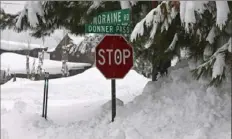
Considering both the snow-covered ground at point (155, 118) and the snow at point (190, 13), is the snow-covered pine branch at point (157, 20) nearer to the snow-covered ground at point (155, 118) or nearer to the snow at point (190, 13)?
the snow at point (190, 13)

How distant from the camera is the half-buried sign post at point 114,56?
7328mm

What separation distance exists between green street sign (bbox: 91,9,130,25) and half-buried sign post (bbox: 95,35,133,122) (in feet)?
0.89

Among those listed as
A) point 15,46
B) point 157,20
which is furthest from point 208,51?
point 15,46

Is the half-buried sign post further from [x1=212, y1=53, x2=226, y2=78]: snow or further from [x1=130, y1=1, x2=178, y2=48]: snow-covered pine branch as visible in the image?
[x1=212, y1=53, x2=226, y2=78]: snow

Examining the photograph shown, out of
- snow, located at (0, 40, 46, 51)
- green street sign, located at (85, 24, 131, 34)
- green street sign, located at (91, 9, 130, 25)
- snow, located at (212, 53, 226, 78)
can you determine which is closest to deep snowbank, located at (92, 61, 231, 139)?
snow, located at (212, 53, 226, 78)

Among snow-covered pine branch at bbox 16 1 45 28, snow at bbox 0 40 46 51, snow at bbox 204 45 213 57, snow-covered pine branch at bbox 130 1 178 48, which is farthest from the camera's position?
snow at bbox 0 40 46 51

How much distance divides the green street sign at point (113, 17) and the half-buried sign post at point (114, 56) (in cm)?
27

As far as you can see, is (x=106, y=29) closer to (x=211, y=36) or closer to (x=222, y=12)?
(x=211, y=36)

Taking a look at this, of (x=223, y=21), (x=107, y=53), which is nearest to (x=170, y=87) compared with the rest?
(x=107, y=53)

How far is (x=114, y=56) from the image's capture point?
739cm

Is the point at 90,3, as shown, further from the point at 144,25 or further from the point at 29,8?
the point at 144,25

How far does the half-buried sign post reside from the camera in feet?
24.0

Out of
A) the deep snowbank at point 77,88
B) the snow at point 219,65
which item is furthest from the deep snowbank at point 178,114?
the deep snowbank at point 77,88

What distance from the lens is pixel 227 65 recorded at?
6.86 meters
